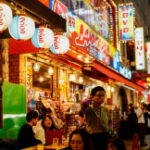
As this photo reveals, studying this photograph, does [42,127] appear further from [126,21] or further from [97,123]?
[126,21]

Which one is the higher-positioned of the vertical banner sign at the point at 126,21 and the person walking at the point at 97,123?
the vertical banner sign at the point at 126,21

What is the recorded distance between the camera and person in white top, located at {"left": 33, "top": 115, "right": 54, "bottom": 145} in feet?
25.2

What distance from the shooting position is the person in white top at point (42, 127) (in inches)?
303

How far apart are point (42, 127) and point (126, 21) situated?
43.9 feet

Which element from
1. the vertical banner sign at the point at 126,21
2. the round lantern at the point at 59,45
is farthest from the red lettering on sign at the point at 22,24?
the vertical banner sign at the point at 126,21

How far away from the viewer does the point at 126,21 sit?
19828mm

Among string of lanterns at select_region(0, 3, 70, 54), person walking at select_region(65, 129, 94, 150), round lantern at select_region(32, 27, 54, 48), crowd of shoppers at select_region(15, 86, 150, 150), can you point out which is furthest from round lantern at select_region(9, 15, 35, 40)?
person walking at select_region(65, 129, 94, 150)

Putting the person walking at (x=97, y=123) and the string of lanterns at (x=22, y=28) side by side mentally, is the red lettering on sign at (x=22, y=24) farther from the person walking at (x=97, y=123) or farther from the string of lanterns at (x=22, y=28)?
the person walking at (x=97, y=123)

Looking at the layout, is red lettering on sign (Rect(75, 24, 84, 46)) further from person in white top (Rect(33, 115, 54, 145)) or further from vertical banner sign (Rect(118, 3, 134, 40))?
vertical banner sign (Rect(118, 3, 134, 40))

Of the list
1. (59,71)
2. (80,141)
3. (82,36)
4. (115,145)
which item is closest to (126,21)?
(82,36)

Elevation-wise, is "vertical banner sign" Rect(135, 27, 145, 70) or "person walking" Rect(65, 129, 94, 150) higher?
"vertical banner sign" Rect(135, 27, 145, 70)

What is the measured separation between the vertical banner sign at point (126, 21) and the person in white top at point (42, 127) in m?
12.0

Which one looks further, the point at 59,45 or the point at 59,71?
the point at 59,71

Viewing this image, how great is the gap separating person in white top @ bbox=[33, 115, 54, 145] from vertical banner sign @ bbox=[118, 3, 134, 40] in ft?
39.5
